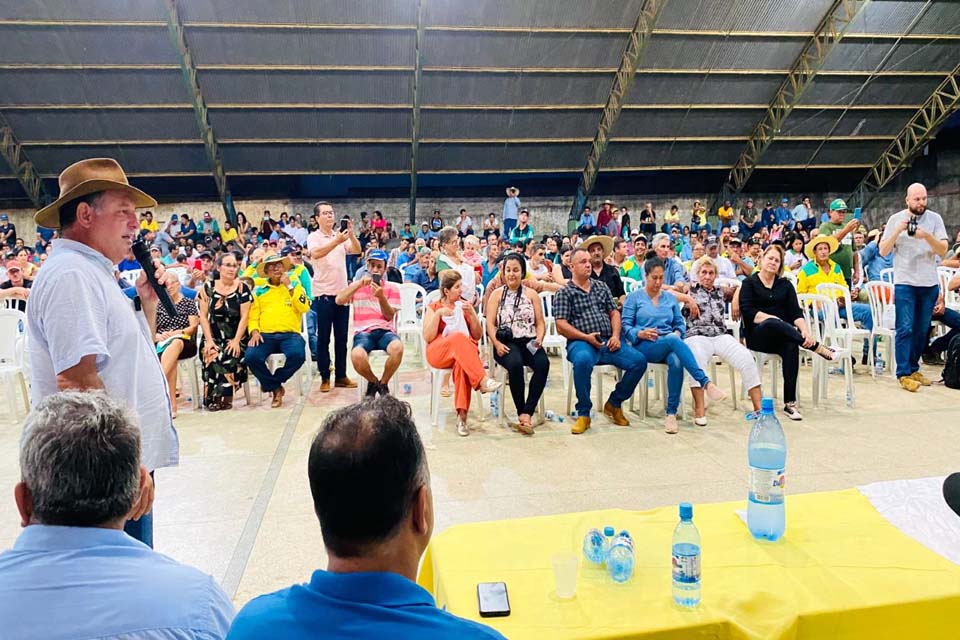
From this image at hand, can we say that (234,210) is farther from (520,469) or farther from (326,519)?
(326,519)

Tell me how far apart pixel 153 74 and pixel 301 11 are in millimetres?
3062

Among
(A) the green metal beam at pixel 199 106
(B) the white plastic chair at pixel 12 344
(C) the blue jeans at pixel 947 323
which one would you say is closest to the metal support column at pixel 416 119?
(A) the green metal beam at pixel 199 106

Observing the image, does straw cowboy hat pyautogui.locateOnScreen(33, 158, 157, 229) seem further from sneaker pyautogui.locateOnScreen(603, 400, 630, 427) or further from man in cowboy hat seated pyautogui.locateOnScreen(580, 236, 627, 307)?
man in cowboy hat seated pyautogui.locateOnScreen(580, 236, 627, 307)

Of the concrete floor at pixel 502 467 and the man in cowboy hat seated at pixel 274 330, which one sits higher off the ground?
the man in cowboy hat seated at pixel 274 330

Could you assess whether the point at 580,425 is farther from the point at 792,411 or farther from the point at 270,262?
the point at 270,262

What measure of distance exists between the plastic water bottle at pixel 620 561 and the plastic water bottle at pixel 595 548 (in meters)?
0.03

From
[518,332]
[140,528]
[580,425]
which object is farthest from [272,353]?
[140,528]

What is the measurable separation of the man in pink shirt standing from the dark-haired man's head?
153 inches

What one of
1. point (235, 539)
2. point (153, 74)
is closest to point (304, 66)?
point (153, 74)

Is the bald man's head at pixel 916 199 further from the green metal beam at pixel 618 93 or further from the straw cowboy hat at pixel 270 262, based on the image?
the green metal beam at pixel 618 93

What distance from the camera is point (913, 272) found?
4555 mm

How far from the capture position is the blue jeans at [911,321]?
462cm

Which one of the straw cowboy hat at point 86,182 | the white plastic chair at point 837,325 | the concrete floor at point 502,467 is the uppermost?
the straw cowboy hat at point 86,182

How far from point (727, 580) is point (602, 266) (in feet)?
12.0
